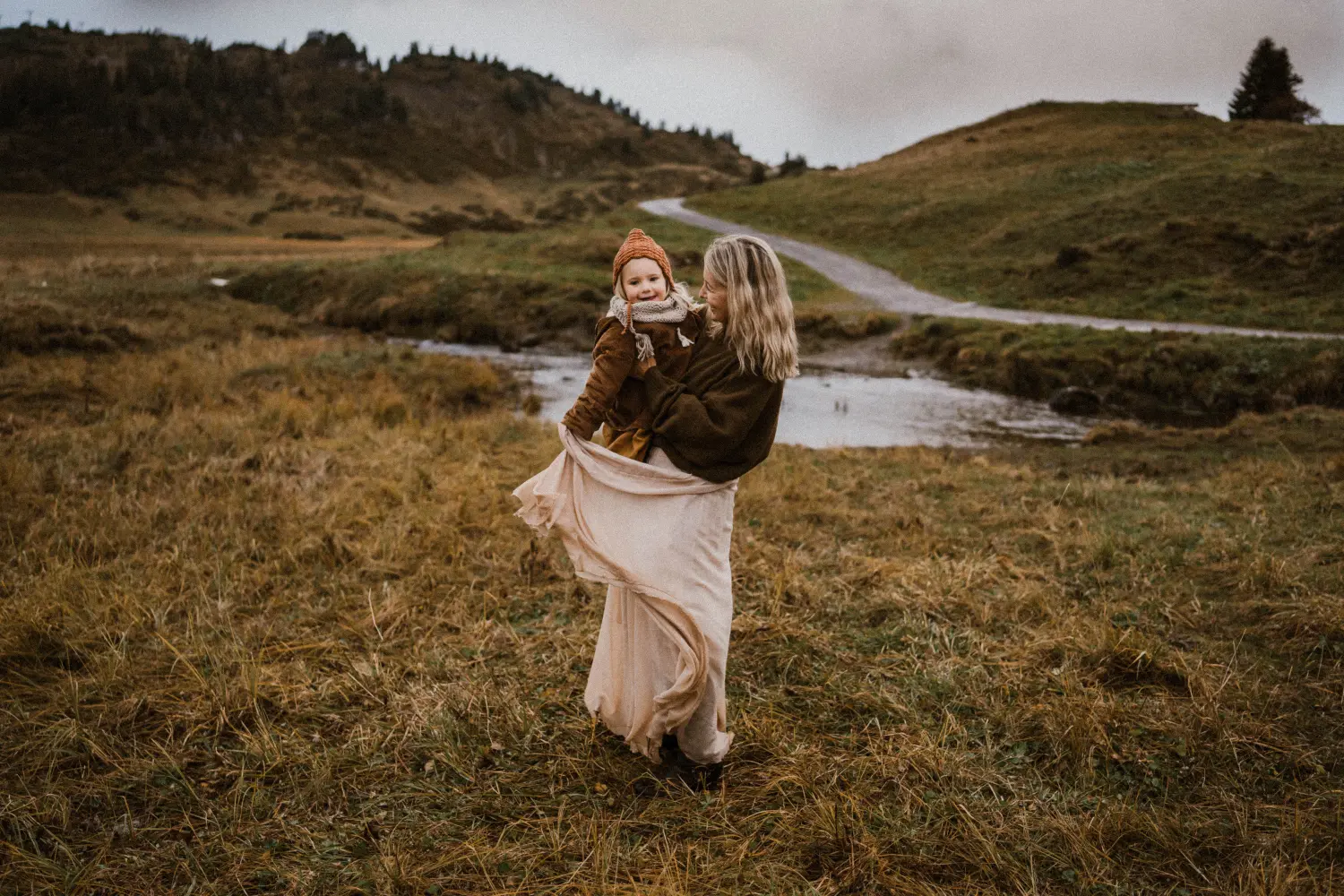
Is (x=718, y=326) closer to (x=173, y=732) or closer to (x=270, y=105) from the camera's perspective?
(x=173, y=732)

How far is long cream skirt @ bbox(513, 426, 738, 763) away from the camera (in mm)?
2961

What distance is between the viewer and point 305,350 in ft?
51.0

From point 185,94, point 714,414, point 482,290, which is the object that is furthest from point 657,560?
point 185,94

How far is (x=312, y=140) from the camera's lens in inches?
3583

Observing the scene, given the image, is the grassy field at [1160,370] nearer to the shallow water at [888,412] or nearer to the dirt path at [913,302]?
the shallow water at [888,412]

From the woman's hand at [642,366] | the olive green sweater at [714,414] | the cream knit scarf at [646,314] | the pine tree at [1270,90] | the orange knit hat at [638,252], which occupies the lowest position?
the olive green sweater at [714,414]

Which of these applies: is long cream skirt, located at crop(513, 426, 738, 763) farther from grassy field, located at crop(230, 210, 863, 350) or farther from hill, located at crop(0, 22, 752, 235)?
hill, located at crop(0, 22, 752, 235)

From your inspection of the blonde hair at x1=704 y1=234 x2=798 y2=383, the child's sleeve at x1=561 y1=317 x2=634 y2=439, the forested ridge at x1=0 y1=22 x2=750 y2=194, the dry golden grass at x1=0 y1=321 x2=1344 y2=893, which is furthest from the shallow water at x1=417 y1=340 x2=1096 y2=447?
the forested ridge at x1=0 y1=22 x2=750 y2=194

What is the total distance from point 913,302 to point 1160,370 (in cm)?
902

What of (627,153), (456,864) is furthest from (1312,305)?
(627,153)

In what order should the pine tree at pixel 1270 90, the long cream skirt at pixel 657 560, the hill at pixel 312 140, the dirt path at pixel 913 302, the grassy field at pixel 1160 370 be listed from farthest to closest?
the hill at pixel 312 140 → the pine tree at pixel 1270 90 → the dirt path at pixel 913 302 → the grassy field at pixel 1160 370 → the long cream skirt at pixel 657 560

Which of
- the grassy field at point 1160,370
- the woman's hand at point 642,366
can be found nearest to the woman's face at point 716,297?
the woman's hand at point 642,366

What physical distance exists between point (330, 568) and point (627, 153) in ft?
375

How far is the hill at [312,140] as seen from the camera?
6594cm
